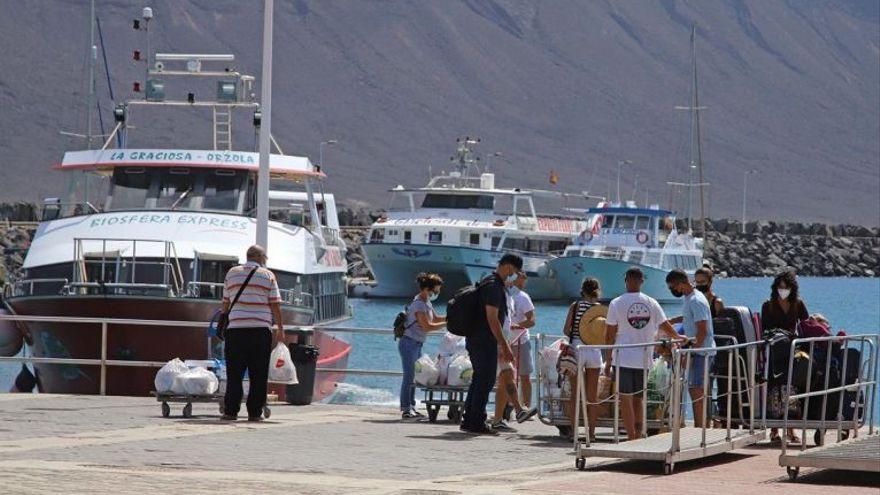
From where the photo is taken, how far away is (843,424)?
15.8 metres

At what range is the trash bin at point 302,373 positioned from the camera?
20.2 metres

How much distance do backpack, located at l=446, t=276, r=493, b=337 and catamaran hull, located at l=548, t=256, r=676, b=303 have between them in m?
64.0

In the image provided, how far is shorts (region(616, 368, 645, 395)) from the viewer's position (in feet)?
50.4

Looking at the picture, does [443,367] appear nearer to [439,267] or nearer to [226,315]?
[226,315]

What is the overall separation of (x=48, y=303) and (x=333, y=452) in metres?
11.5

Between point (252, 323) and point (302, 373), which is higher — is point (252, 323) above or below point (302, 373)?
above

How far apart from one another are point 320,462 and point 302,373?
6.48m

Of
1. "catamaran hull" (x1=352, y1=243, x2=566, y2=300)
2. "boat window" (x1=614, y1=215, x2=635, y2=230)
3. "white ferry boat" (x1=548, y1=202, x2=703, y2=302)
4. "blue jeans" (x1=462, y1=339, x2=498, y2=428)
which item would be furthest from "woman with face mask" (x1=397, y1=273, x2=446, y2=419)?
"boat window" (x1=614, y1=215, x2=635, y2=230)

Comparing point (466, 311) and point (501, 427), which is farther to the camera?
point (501, 427)

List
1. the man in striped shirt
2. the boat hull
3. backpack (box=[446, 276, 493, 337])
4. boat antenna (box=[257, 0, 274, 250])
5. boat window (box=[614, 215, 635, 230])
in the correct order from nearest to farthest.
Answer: backpack (box=[446, 276, 493, 337]), the man in striped shirt, boat antenna (box=[257, 0, 274, 250]), the boat hull, boat window (box=[614, 215, 635, 230])

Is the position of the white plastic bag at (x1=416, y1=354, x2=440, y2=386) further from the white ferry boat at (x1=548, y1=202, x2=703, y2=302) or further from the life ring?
the life ring

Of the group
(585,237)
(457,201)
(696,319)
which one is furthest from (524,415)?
(457,201)

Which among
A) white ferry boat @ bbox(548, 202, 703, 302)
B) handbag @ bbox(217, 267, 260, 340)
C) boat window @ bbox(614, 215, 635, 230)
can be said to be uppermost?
boat window @ bbox(614, 215, 635, 230)

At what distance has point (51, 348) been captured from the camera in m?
25.2
